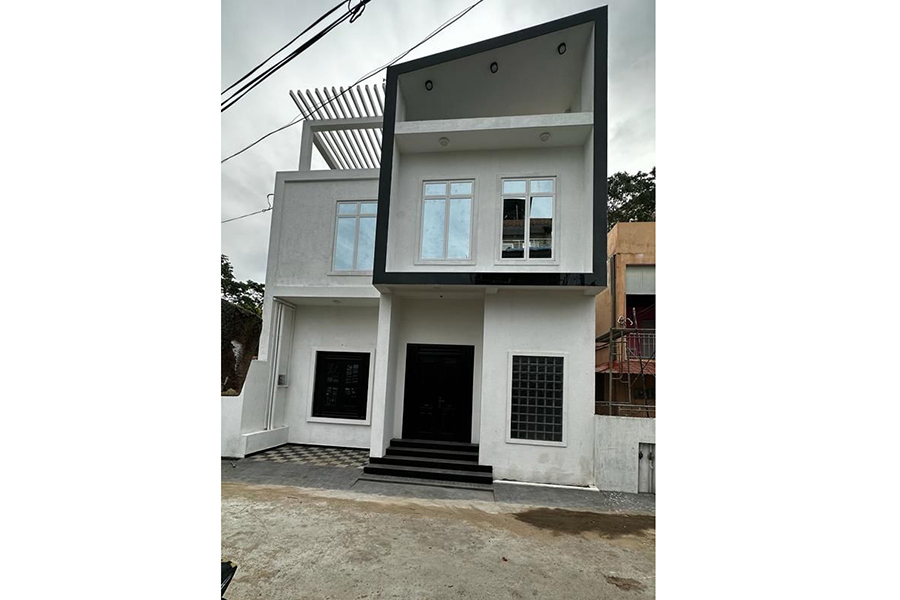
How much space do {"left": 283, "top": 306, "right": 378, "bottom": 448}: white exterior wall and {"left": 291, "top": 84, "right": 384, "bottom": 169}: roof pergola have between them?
2.92m

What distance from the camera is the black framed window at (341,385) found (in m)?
7.44

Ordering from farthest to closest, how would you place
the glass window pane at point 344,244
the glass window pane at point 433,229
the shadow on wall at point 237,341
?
the shadow on wall at point 237,341, the glass window pane at point 344,244, the glass window pane at point 433,229

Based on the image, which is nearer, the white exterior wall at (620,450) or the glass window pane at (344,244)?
the white exterior wall at (620,450)

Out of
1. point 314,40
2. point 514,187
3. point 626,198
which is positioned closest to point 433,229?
point 514,187

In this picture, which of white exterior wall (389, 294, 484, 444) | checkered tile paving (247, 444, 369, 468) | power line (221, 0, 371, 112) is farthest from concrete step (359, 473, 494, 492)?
power line (221, 0, 371, 112)

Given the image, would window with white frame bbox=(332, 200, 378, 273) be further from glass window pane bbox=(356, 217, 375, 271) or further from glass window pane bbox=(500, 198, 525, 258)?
glass window pane bbox=(500, 198, 525, 258)

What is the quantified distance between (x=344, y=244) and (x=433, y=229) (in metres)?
1.85

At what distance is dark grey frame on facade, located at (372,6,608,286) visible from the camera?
18.0ft

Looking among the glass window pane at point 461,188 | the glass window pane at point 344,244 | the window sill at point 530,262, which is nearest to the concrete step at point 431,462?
the window sill at point 530,262

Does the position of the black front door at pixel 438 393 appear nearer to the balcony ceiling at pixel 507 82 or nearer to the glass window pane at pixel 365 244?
the glass window pane at pixel 365 244

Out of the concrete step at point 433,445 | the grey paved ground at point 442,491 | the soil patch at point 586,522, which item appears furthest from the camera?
the concrete step at point 433,445

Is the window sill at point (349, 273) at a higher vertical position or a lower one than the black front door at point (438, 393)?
higher

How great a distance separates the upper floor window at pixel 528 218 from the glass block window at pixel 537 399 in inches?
60.0
